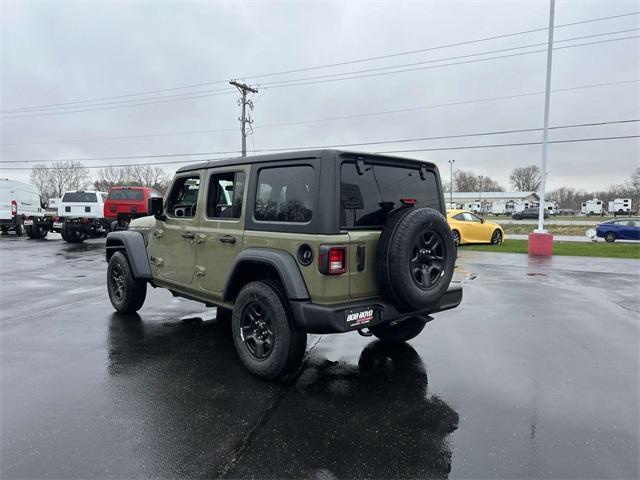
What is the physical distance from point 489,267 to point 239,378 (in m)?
8.99

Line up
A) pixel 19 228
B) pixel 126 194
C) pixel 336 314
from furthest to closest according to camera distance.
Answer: pixel 19 228
pixel 126 194
pixel 336 314

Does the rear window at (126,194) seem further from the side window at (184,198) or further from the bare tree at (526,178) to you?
the bare tree at (526,178)

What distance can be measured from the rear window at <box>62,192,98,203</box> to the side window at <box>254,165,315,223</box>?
16.7m

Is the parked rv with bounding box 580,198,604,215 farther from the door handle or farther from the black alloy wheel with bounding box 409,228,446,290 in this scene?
the door handle

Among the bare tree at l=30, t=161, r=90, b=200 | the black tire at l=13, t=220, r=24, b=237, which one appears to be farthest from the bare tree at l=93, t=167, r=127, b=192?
the black tire at l=13, t=220, r=24, b=237

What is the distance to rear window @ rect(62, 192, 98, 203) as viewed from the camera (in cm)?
1780

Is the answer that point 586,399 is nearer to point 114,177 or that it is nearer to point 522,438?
point 522,438

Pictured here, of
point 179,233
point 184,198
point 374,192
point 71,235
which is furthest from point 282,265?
point 71,235

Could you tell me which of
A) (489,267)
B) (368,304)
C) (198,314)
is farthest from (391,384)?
(489,267)

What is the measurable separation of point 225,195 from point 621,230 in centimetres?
2432

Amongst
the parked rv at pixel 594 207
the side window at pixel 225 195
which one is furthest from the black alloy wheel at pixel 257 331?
the parked rv at pixel 594 207

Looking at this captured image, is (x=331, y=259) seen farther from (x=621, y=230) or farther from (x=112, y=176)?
(x=112, y=176)

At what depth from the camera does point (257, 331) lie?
3.89m

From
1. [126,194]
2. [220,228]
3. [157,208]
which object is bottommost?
[220,228]
